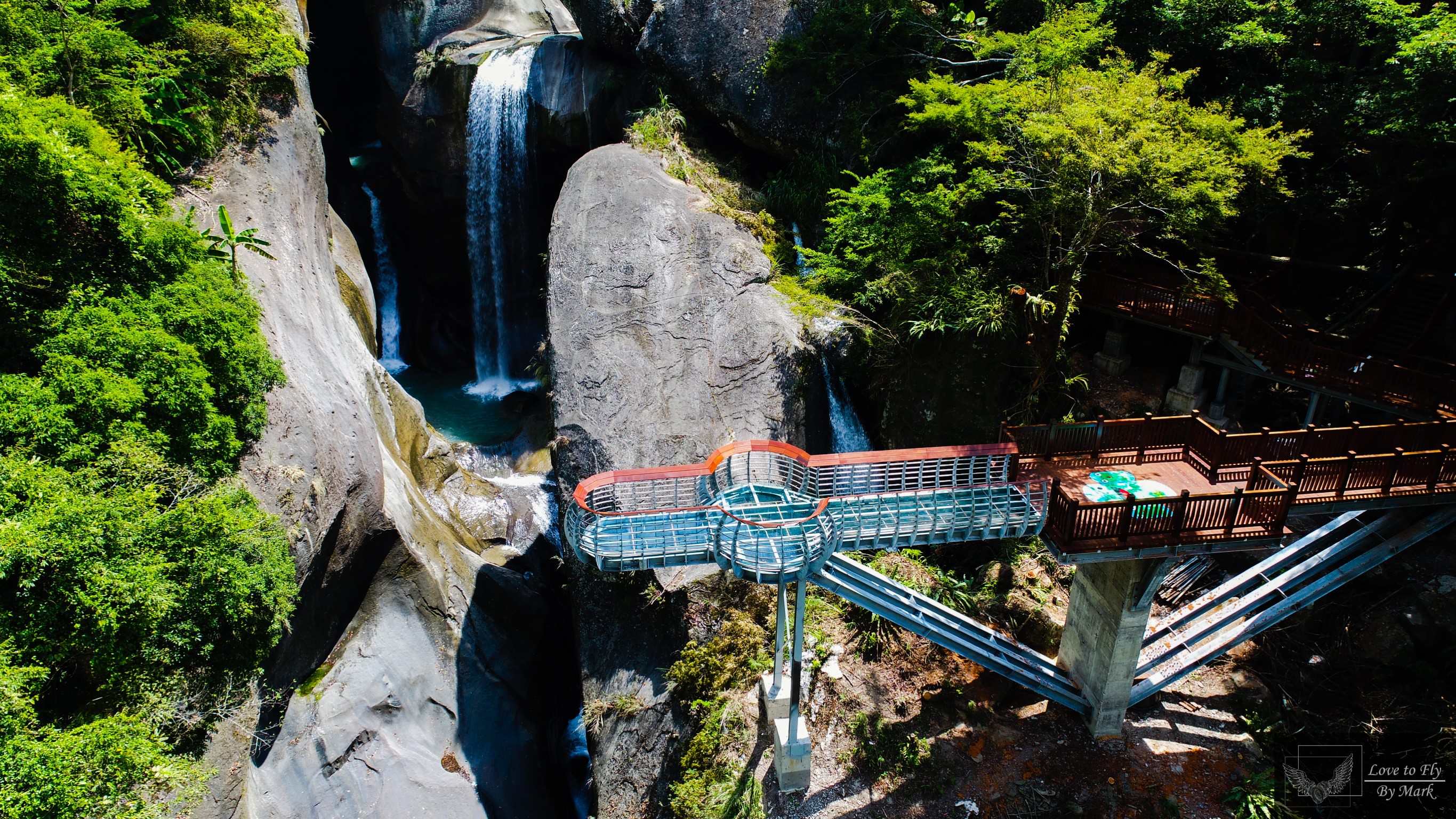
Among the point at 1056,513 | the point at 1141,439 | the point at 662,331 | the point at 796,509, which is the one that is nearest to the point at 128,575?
the point at 796,509

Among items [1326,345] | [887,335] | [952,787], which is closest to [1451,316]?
[1326,345]

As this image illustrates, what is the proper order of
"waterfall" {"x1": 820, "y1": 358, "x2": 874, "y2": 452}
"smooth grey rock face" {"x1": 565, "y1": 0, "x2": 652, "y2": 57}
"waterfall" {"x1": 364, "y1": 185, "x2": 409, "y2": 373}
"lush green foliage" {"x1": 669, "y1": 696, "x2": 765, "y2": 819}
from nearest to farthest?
Answer: "lush green foliage" {"x1": 669, "y1": 696, "x2": 765, "y2": 819} → "waterfall" {"x1": 820, "y1": 358, "x2": 874, "y2": 452} → "smooth grey rock face" {"x1": 565, "y1": 0, "x2": 652, "y2": 57} → "waterfall" {"x1": 364, "y1": 185, "x2": 409, "y2": 373}

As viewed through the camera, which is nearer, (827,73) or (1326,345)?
(1326,345)

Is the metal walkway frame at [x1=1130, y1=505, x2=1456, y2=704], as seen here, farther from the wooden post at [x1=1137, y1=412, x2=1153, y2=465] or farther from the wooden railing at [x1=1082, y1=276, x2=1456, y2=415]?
the wooden post at [x1=1137, y1=412, x2=1153, y2=465]

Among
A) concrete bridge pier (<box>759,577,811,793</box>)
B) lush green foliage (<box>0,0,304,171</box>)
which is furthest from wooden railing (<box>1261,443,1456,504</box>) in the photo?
lush green foliage (<box>0,0,304,171</box>)

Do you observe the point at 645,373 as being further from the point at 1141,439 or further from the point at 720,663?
the point at 1141,439

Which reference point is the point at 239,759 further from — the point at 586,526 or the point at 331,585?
the point at 586,526
